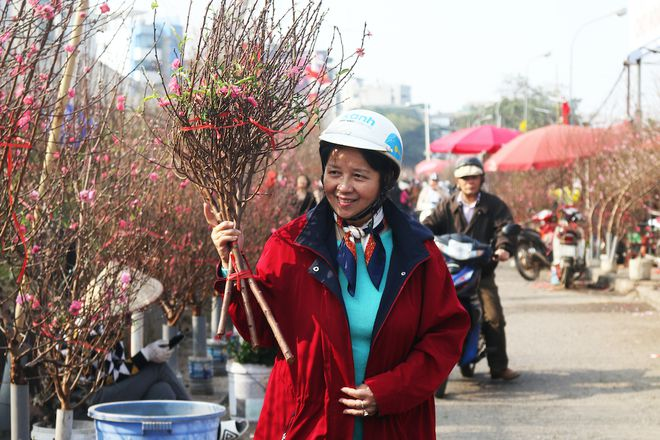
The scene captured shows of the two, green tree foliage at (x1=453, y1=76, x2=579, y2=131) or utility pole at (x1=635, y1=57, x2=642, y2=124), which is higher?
green tree foliage at (x1=453, y1=76, x2=579, y2=131)

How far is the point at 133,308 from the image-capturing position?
21.5 feet

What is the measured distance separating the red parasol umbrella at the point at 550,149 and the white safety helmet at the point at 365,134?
22.0m

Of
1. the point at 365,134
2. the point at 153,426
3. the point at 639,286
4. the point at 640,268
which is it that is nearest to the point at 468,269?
the point at 153,426

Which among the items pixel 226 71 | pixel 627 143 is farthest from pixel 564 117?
pixel 226 71

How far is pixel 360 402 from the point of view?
396 centimetres

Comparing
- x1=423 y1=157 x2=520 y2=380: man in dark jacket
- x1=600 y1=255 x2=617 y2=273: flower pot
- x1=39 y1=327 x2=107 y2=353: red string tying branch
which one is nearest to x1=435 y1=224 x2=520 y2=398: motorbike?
x1=423 y1=157 x2=520 y2=380: man in dark jacket

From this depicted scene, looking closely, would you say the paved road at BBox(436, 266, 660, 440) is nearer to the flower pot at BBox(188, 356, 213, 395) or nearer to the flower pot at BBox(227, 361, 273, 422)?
the flower pot at BBox(227, 361, 273, 422)

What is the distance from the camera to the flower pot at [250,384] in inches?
332

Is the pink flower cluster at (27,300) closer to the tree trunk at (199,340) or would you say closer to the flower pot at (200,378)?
the flower pot at (200,378)

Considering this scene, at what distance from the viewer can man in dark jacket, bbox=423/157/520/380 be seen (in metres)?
10.7

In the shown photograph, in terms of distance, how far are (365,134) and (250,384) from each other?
182 inches

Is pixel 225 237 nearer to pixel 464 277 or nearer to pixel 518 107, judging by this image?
pixel 464 277

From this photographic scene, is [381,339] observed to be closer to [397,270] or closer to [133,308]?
[397,270]

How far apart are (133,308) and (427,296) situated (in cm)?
278
